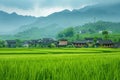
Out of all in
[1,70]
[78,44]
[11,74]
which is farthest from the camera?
[78,44]

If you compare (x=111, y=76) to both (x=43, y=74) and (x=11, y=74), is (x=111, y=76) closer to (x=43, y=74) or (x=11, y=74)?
(x=43, y=74)

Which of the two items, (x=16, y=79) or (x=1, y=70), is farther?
(x=1, y=70)

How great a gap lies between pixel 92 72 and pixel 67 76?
103cm

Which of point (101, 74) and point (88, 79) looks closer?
point (88, 79)

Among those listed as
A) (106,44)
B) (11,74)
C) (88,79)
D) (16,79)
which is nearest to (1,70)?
(11,74)

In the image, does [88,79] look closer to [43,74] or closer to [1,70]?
[43,74]

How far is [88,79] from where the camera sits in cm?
567

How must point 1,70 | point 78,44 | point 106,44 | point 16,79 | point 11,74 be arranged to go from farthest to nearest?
point 78,44
point 106,44
point 1,70
point 11,74
point 16,79

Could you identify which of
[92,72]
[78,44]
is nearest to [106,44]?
[78,44]

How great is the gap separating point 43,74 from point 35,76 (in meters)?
0.35

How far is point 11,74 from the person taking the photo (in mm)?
5996

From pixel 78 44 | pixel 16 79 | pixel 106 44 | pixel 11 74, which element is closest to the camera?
pixel 16 79

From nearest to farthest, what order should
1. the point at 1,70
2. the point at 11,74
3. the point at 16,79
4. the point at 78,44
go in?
the point at 16,79
the point at 11,74
the point at 1,70
the point at 78,44

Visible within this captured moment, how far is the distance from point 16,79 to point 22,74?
36cm
